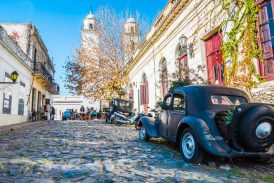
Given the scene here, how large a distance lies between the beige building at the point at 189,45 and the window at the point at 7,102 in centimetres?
928

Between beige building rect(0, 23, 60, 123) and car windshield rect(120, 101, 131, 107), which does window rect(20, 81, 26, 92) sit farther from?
car windshield rect(120, 101, 131, 107)

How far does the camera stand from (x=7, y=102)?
15.3 meters

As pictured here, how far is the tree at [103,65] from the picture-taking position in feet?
78.4

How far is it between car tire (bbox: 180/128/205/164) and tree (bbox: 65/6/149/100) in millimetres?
19154

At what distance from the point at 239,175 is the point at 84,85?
22.6 metres

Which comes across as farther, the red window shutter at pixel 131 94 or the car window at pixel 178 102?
the red window shutter at pixel 131 94

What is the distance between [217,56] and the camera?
948cm

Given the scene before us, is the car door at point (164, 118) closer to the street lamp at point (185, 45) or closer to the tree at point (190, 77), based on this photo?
the tree at point (190, 77)

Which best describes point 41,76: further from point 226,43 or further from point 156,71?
point 226,43

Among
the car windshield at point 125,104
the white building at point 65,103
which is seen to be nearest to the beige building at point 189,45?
the car windshield at point 125,104

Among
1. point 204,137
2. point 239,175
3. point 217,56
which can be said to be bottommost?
point 239,175

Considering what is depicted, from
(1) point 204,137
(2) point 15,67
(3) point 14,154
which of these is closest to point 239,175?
(1) point 204,137

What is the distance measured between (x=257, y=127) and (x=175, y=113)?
6.09 feet

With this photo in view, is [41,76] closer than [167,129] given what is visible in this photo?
No
